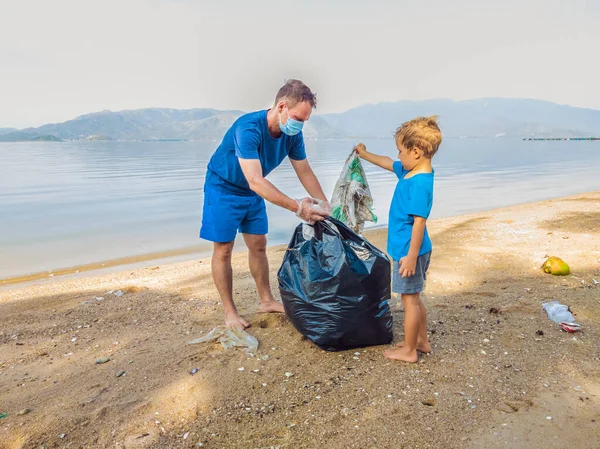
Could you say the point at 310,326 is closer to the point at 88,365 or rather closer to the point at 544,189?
the point at 88,365

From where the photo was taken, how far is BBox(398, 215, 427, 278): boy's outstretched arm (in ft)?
7.52

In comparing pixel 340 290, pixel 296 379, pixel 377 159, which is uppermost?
pixel 377 159

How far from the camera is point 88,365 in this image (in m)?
2.72

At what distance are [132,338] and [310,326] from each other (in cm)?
135

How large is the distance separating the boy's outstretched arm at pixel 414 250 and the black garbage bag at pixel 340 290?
0.75 ft

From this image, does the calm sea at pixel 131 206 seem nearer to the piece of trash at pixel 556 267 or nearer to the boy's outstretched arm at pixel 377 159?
the piece of trash at pixel 556 267

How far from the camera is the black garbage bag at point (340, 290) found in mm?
2539

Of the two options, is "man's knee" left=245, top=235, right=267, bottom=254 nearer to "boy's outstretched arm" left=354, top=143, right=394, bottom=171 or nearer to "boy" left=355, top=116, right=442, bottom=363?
"boy's outstretched arm" left=354, top=143, right=394, bottom=171

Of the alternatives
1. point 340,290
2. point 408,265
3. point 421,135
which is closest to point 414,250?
point 408,265

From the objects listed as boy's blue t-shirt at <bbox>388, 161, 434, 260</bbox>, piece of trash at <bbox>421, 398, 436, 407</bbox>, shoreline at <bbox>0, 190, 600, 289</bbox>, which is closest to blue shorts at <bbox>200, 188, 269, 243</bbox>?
boy's blue t-shirt at <bbox>388, 161, 434, 260</bbox>

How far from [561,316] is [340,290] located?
5.47ft

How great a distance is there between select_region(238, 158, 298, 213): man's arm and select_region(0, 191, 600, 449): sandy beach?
37.1 inches

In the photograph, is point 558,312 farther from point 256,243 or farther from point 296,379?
point 256,243

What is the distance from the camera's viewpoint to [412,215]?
235cm
